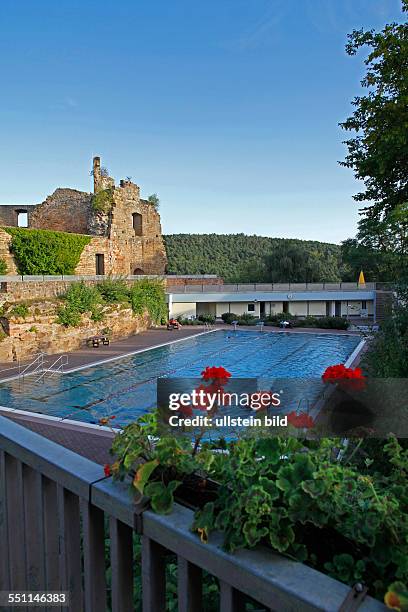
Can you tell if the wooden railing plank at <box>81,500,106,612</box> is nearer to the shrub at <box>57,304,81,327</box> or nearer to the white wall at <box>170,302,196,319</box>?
the shrub at <box>57,304,81,327</box>

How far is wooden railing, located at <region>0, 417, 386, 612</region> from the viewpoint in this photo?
2.89 ft

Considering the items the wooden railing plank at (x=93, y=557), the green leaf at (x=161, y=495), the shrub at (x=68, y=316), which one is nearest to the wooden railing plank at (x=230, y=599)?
the green leaf at (x=161, y=495)

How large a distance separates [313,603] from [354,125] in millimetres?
13001

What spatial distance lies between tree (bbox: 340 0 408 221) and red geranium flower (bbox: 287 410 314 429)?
31.5 ft

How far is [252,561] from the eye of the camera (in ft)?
3.01

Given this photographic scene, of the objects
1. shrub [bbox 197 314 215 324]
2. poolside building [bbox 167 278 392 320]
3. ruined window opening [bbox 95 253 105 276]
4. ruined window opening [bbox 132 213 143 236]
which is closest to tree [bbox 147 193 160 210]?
ruined window opening [bbox 132 213 143 236]

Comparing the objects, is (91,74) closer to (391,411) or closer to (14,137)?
(14,137)

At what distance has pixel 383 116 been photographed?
33.9 ft

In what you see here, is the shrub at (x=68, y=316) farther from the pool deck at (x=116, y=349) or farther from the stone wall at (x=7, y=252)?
the stone wall at (x=7, y=252)

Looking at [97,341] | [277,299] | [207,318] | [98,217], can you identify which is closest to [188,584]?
[97,341]

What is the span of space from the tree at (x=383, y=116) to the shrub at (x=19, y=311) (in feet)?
38.0

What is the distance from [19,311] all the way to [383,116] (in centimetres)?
1270

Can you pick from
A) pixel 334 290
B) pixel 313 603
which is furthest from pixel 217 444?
pixel 334 290

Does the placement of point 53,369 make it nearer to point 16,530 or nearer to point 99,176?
point 16,530
